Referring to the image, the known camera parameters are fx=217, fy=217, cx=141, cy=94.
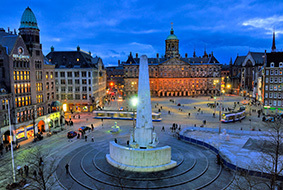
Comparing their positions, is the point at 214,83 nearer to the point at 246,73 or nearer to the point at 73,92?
the point at 246,73

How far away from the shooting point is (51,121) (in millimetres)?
45062

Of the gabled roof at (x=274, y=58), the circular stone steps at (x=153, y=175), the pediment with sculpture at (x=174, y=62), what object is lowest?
the circular stone steps at (x=153, y=175)

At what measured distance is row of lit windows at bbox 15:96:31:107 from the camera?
36888mm

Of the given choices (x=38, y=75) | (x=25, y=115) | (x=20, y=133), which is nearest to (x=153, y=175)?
(x=20, y=133)

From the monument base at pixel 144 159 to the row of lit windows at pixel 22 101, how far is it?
23274 mm

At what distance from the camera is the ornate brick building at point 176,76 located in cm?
11188

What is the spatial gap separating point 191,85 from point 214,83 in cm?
1226

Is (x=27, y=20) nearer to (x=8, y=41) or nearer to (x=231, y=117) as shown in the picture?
(x=8, y=41)

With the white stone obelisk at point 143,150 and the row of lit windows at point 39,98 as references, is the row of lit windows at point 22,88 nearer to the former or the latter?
the row of lit windows at point 39,98

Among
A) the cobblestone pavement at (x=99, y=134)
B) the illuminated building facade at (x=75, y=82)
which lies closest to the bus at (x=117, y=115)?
the cobblestone pavement at (x=99, y=134)

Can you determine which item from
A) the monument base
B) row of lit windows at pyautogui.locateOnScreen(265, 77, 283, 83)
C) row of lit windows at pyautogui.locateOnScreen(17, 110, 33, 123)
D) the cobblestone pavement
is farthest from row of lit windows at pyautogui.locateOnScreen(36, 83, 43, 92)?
row of lit windows at pyautogui.locateOnScreen(265, 77, 283, 83)

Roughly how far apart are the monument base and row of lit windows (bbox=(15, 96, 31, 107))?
76.4 ft

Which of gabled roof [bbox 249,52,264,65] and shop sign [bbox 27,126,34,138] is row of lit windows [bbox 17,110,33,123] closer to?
shop sign [bbox 27,126,34,138]

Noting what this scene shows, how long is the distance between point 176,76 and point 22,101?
8562cm
